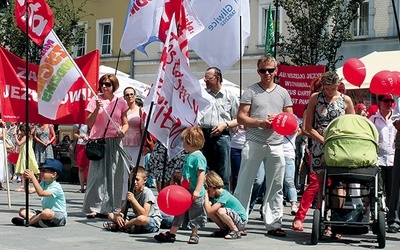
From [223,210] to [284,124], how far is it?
113 centimetres

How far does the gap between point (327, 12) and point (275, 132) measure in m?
20.7

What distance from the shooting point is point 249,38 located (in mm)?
39219

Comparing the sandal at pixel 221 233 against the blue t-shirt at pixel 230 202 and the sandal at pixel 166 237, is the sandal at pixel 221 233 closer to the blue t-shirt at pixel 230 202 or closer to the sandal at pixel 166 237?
the blue t-shirt at pixel 230 202

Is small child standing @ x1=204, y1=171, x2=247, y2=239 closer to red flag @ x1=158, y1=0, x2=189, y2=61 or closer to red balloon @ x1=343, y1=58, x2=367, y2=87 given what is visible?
red flag @ x1=158, y1=0, x2=189, y2=61

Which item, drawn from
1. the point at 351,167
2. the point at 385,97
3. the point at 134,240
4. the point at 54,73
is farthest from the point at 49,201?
the point at 385,97

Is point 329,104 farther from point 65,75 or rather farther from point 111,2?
point 111,2

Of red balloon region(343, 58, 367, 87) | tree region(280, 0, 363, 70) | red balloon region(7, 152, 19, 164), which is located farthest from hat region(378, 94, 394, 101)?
tree region(280, 0, 363, 70)

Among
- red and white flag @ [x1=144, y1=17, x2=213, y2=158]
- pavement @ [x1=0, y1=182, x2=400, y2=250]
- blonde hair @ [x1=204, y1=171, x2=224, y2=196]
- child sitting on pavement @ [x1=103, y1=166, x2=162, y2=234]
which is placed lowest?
pavement @ [x1=0, y1=182, x2=400, y2=250]

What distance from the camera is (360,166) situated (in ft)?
31.4

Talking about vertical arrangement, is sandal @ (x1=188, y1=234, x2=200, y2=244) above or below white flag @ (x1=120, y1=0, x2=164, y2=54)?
below

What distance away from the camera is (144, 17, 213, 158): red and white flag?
10.8m

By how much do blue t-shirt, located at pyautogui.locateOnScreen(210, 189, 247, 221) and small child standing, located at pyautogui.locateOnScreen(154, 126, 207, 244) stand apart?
264mm

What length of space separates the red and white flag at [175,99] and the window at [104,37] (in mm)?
34703

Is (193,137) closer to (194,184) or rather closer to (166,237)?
(194,184)
